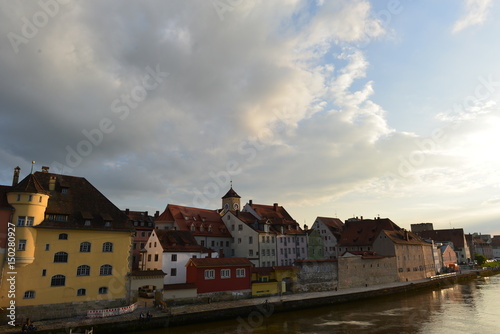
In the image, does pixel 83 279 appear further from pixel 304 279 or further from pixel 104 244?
pixel 304 279

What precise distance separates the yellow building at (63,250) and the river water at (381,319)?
8.57 m

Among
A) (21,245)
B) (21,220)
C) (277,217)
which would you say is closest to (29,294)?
(21,245)

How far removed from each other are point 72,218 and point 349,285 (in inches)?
1765

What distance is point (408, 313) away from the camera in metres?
41.4

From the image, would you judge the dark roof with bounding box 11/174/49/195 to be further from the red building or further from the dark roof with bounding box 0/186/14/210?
the red building

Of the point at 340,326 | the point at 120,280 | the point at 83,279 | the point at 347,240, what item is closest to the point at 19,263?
the point at 83,279

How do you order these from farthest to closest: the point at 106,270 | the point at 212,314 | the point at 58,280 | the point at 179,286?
1. the point at 179,286
2. the point at 106,270
3. the point at 212,314
4. the point at 58,280

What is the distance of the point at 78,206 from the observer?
123 feet

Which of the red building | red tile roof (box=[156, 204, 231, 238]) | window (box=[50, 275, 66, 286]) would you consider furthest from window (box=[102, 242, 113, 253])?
red tile roof (box=[156, 204, 231, 238])

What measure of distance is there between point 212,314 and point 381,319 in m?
19.0

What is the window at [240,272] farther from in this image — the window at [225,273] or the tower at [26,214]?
the tower at [26,214]

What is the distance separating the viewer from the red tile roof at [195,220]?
6075 cm

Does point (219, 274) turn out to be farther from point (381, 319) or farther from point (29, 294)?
point (29, 294)

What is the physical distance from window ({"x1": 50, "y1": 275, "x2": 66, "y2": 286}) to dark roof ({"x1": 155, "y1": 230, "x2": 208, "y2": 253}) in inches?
527
